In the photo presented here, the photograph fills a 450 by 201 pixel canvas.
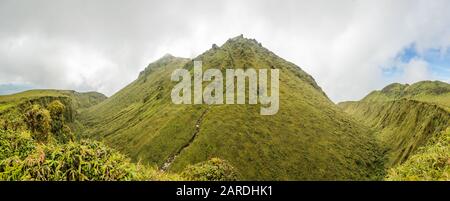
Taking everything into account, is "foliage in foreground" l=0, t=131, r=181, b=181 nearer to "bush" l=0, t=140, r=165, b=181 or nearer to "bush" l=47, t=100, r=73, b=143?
"bush" l=0, t=140, r=165, b=181

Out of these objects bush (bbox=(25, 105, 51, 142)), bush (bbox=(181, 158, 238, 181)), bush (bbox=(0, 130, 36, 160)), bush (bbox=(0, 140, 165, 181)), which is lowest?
bush (bbox=(181, 158, 238, 181))

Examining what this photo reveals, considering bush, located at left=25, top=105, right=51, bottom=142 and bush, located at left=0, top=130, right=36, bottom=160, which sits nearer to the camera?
bush, located at left=0, top=130, right=36, bottom=160

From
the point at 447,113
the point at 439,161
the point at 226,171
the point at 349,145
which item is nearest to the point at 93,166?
the point at 439,161

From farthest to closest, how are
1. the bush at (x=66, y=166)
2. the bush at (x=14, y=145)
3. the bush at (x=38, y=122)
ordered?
the bush at (x=38, y=122) < the bush at (x=14, y=145) < the bush at (x=66, y=166)

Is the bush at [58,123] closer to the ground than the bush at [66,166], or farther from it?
farther from it

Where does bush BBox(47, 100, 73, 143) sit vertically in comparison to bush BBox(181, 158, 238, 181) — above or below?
→ above

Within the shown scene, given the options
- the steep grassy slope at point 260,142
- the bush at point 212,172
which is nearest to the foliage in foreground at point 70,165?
the bush at point 212,172

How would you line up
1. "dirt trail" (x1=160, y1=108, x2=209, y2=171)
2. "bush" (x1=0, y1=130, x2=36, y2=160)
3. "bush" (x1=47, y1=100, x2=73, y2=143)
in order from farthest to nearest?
"dirt trail" (x1=160, y1=108, x2=209, y2=171)
"bush" (x1=47, y1=100, x2=73, y2=143)
"bush" (x1=0, y1=130, x2=36, y2=160)

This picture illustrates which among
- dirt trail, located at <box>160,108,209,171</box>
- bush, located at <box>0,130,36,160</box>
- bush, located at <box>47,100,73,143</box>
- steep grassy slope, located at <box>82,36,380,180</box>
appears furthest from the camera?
dirt trail, located at <box>160,108,209,171</box>

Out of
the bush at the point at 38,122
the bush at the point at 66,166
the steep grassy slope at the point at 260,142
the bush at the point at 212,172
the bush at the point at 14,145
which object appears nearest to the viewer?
the bush at the point at 66,166

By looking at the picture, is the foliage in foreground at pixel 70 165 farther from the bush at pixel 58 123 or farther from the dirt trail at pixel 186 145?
the dirt trail at pixel 186 145

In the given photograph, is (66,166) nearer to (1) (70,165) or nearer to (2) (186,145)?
(1) (70,165)

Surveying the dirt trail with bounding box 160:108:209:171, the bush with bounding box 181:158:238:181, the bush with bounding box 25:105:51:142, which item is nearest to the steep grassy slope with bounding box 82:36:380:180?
the dirt trail with bounding box 160:108:209:171

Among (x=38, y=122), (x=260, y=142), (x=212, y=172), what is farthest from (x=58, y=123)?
(x=260, y=142)
